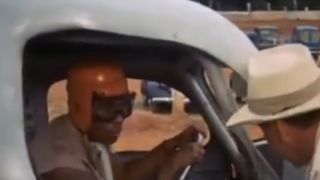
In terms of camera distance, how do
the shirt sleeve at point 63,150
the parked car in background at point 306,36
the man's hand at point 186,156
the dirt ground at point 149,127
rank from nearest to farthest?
1. the shirt sleeve at point 63,150
2. the man's hand at point 186,156
3. the dirt ground at point 149,127
4. the parked car in background at point 306,36

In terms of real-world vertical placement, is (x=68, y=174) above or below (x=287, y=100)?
below

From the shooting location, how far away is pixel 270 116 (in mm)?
2531

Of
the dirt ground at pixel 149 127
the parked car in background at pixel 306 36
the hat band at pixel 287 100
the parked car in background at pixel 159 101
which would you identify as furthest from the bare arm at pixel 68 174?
the parked car in background at pixel 306 36

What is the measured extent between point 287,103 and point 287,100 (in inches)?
0.5

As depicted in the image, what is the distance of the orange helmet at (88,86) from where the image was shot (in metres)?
2.96

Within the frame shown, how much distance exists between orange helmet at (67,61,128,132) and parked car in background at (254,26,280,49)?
5.69 metres

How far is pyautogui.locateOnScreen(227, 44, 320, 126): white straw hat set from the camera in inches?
99.3

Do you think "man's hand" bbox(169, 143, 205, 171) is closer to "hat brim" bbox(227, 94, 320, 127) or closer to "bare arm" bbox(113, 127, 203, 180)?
"bare arm" bbox(113, 127, 203, 180)

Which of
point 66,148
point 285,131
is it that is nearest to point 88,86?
point 66,148

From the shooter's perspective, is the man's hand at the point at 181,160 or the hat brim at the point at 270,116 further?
the man's hand at the point at 181,160

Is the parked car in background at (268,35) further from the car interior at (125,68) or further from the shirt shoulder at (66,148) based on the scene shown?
the shirt shoulder at (66,148)

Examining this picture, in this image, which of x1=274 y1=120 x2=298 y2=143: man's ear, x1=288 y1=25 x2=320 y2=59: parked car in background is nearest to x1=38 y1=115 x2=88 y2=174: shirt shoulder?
x1=274 y1=120 x2=298 y2=143: man's ear

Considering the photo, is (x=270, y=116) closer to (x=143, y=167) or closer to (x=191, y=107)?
(x=143, y=167)

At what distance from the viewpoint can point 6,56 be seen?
254 centimetres
